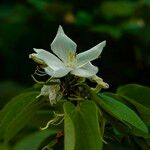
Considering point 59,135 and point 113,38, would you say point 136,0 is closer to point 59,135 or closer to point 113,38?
point 113,38

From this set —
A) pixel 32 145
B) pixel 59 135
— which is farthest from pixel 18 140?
pixel 59 135

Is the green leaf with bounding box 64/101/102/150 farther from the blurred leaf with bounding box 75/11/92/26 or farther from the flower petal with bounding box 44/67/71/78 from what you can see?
the blurred leaf with bounding box 75/11/92/26

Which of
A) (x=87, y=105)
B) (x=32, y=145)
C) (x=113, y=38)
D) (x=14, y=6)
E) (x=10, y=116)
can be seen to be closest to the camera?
(x=87, y=105)

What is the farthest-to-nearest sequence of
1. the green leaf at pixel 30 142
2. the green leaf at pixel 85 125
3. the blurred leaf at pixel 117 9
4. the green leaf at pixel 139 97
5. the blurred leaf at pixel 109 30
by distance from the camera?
the blurred leaf at pixel 117 9
the blurred leaf at pixel 109 30
the green leaf at pixel 30 142
the green leaf at pixel 139 97
the green leaf at pixel 85 125

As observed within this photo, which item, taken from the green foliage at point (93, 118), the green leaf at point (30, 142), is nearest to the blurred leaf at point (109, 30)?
the green leaf at point (30, 142)

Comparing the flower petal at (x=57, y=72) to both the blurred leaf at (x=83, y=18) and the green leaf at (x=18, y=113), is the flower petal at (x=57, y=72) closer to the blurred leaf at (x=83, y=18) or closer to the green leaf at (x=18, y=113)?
the green leaf at (x=18, y=113)

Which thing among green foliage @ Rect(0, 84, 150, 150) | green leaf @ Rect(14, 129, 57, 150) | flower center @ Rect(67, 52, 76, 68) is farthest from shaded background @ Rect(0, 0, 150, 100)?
flower center @ Rect(67, 52, 76, 68)

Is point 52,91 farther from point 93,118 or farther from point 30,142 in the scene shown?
point 30,142
